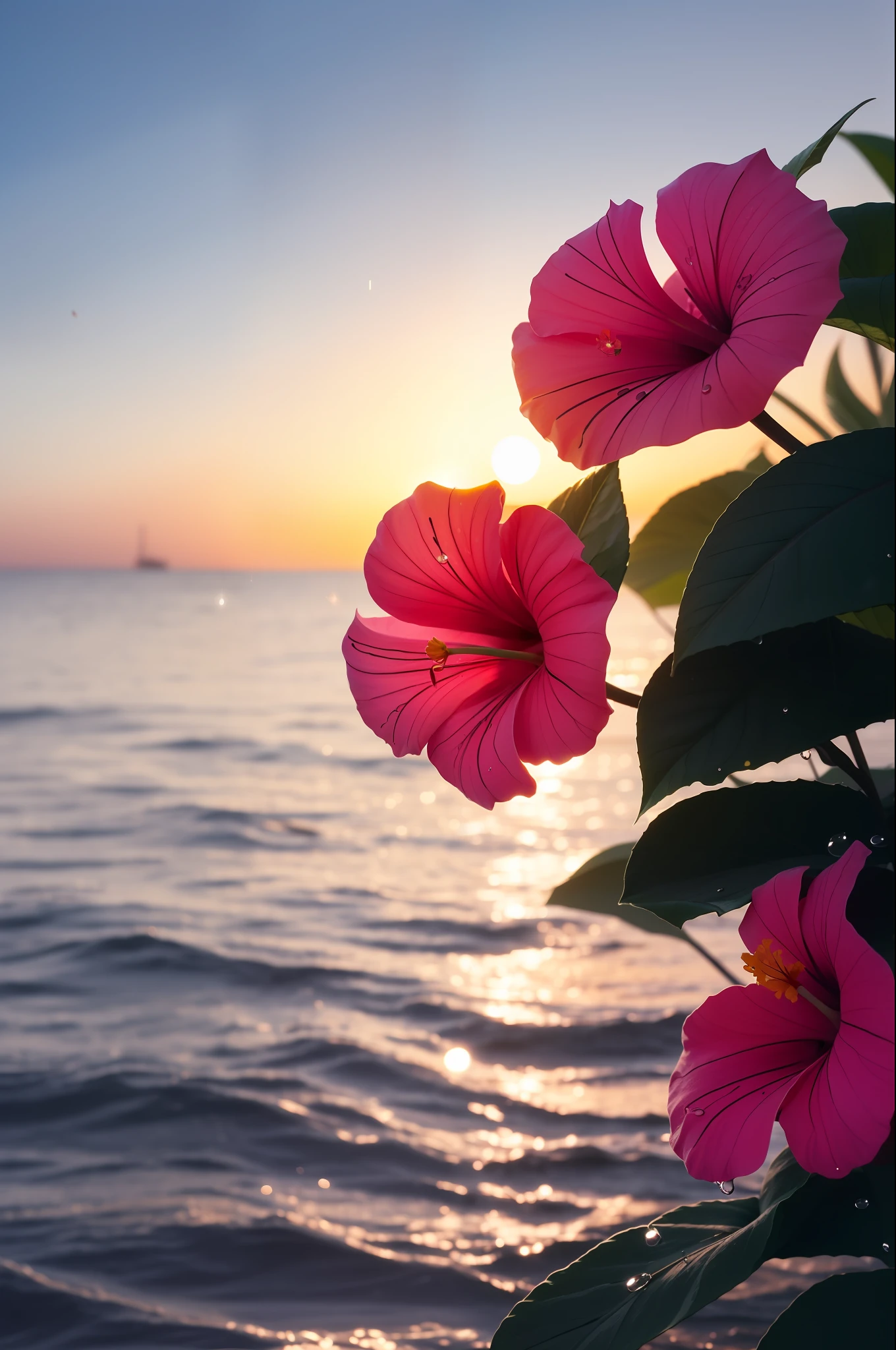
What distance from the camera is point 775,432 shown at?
0.33m

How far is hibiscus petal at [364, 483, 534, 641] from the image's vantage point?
33 centimetres

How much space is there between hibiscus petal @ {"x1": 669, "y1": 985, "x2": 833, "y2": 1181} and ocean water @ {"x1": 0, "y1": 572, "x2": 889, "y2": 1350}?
0.17 m

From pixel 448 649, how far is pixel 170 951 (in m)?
2.50

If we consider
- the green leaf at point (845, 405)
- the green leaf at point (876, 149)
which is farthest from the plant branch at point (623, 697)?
the green leaf at point (845, 405)

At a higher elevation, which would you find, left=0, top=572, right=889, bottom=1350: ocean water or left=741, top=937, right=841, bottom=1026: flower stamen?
left=741, top=937, right=841, bottom=1026: flower stamen

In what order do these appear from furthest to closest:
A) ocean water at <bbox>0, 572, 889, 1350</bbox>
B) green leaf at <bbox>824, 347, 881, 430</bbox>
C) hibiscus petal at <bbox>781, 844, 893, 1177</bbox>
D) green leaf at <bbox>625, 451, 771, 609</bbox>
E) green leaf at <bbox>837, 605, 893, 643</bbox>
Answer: ocean water at <bbox>0, 572, 889, 1350</bbox>, green leaf at <bbox>824, 347, 881, 430</bbox>, green leaf at <bbox>625, 451, 771, 609</bbox>, green leaf at <bbox>837, 605, 893, 643</bbox>, hibiscus petal at <bbox>781, 844, 893, 1177</bbox>

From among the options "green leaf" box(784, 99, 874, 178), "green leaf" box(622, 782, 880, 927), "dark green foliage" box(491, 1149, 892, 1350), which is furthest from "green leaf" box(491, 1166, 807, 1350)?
"green leaf" box(784, 99, 874, 178)

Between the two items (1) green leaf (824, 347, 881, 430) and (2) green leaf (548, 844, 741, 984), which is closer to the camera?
→ (2) green leaf (548, 844, 741, 984)

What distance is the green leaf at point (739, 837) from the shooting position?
0.32 meters

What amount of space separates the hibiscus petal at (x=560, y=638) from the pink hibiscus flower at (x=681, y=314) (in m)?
0.03

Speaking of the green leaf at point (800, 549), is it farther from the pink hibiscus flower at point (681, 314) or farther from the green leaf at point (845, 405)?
the green leaf at point (845, 405)

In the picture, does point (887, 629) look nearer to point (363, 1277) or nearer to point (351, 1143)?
point (363, 1277)

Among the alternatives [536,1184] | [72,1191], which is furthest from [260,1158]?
[536,1184]

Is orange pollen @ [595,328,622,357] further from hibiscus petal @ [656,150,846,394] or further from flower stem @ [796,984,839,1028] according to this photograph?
flower stem @ [796,984,839,1028]
